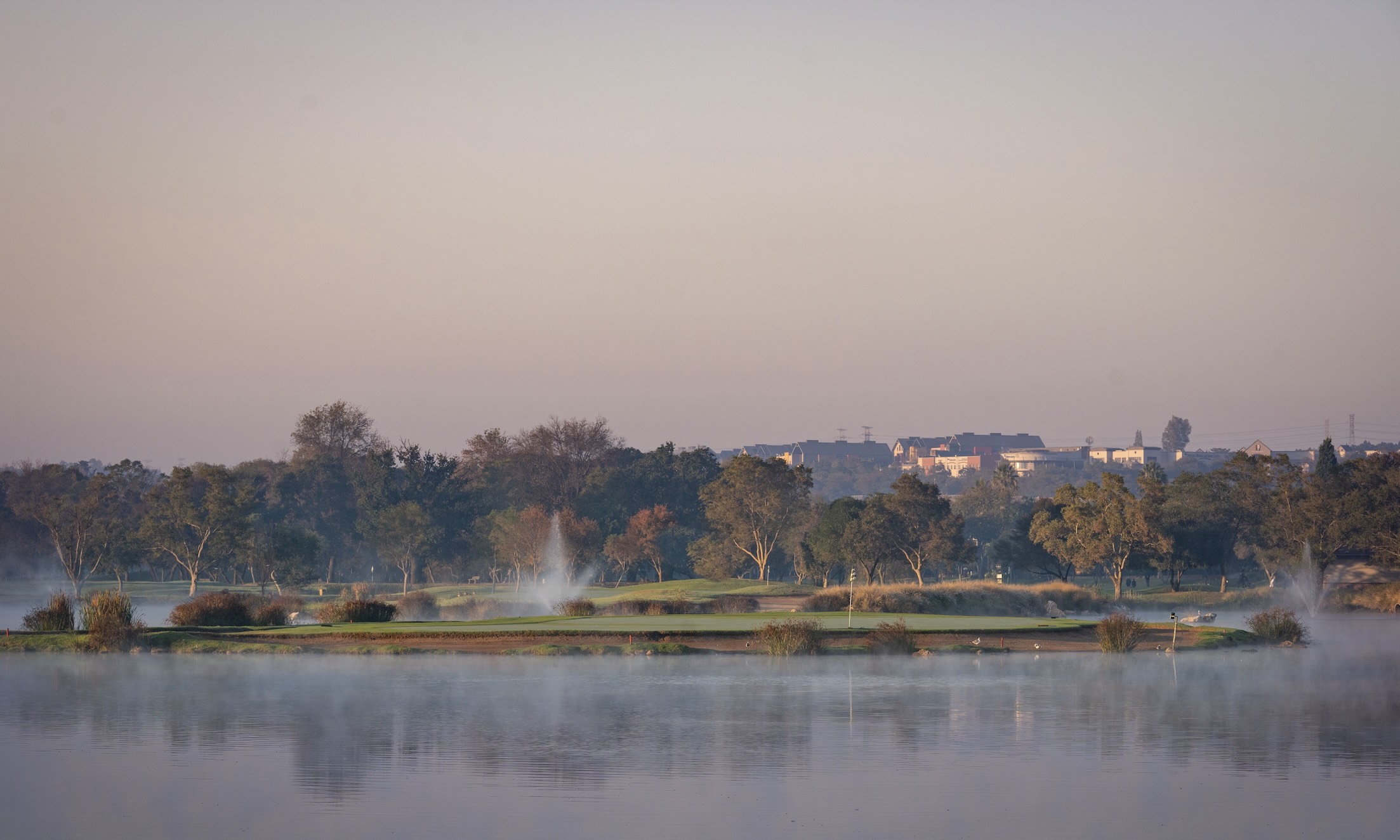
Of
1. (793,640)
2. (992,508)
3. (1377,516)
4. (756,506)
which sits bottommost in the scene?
(793,640)

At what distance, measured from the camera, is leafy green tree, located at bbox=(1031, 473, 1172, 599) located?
265ft

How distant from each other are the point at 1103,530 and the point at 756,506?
2196cm

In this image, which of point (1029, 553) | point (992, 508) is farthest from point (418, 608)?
point (992, 508)

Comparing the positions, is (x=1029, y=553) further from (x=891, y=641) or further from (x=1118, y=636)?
(x=891, y=641)

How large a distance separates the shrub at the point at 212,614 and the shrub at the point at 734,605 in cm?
1940

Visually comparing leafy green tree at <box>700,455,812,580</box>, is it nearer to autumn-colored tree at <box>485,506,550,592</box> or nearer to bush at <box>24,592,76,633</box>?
autumn-colored tree at <box>485,506,550,592</box>

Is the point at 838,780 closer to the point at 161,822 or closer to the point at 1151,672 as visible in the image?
the point at 161,822

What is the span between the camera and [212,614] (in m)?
45.3

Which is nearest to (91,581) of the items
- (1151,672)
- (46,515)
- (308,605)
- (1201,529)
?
(46,515)

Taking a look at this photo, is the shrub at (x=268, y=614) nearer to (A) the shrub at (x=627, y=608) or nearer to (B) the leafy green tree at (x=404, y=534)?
(A) the shrub at (x=627, y=608)

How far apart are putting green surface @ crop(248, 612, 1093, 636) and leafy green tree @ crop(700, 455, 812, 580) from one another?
40187 mm

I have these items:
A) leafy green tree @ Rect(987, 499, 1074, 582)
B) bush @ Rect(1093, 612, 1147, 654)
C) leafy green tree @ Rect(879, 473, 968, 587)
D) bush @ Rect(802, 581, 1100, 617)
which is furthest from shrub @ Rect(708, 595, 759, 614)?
leafy green tree @ Rect(987, 499, 1074, 582)

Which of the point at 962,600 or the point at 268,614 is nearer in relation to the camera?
the point at 268,614

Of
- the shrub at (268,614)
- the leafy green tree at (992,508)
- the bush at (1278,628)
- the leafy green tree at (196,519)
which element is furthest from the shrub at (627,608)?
the leafy green tree at (992,508)
